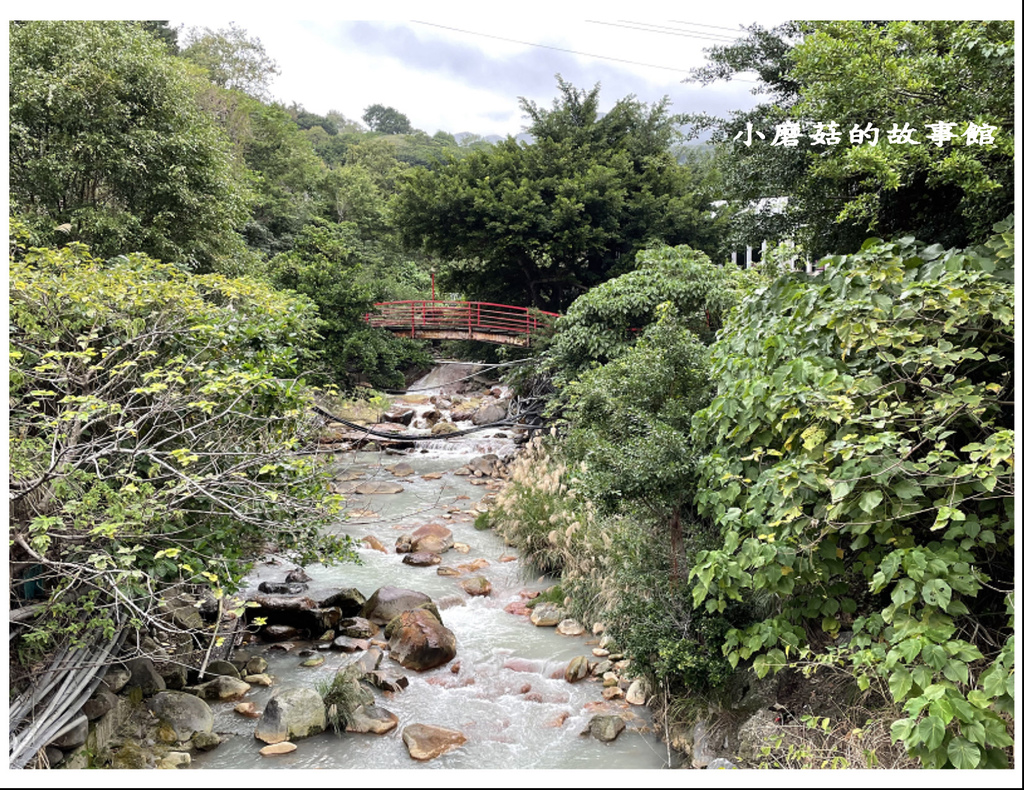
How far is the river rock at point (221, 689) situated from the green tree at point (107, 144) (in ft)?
20.2

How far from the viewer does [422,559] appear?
7.89 m

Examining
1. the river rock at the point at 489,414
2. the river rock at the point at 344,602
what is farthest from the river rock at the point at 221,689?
the river rock at the point at 489,414

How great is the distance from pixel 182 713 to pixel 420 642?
1.81m

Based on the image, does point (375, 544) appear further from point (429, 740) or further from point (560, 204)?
point (560, 204)

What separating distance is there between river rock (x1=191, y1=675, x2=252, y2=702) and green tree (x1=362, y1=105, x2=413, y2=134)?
48.2 metres

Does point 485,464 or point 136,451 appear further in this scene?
point 485,464

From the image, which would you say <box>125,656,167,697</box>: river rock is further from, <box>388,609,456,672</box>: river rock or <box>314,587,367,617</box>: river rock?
<box>314,587,367,617</box>: river rock

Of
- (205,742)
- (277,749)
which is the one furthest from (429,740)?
(205,742)

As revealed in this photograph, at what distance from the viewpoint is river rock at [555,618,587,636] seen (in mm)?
5953

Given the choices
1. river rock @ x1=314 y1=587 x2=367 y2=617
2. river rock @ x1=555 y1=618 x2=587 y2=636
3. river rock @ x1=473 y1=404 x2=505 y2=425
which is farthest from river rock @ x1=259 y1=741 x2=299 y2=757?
river rock @ x1=473 y1=404 x2=505 y2=425

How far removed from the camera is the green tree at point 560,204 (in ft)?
53.3

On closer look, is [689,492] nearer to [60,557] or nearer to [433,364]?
[60,557]

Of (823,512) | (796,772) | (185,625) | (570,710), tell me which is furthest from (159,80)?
(796,772)

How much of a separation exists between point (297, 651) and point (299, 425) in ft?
7.38
